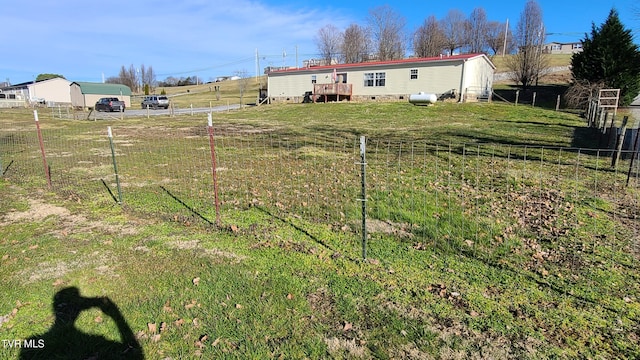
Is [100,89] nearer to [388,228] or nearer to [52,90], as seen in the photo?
[52,90]

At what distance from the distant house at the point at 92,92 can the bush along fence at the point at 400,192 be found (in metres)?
42.8

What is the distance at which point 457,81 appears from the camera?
28484 millimetres

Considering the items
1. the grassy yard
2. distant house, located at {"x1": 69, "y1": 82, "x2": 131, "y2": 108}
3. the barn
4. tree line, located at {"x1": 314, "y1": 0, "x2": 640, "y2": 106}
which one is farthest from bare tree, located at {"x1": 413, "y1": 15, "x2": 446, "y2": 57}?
the grassy yard

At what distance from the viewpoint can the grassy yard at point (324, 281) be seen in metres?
2.95

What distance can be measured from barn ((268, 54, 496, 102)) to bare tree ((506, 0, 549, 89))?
23.9 ft

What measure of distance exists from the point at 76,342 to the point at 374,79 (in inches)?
1255

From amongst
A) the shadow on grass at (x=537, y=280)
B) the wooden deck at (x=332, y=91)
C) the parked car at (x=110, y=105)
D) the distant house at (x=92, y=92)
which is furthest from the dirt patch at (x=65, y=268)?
the distant house at (x=92, y=92)

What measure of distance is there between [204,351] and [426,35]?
72.6 meters

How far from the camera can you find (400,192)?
6941mm

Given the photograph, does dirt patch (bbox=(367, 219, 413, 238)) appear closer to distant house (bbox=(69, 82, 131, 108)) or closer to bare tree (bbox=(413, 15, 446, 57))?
distant house (bbox=(69, 82, 131, 108))

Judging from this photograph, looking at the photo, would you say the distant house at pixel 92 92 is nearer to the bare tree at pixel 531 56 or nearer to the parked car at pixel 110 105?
the parked car at pixel 110 105

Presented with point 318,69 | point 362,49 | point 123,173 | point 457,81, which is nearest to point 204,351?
point 123,173

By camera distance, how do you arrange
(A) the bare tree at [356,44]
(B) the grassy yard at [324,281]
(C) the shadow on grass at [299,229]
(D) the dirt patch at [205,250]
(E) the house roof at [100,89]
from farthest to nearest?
(A) the bare tree at [356,44] → (E) the house roof at [100,89] → (C) the shadow on grass at [299,229] → (D) the dirt patch at [205,250] → (B) the grassy yard at [324,281]

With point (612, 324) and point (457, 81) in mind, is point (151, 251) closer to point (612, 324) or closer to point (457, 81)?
point (612, 324)
